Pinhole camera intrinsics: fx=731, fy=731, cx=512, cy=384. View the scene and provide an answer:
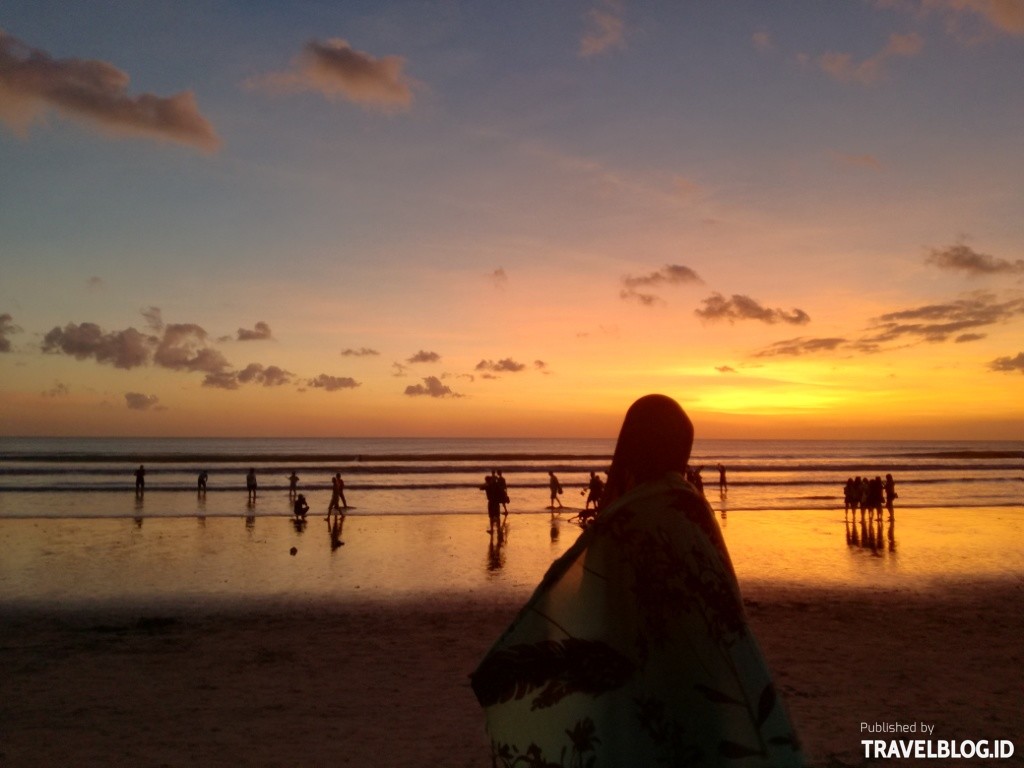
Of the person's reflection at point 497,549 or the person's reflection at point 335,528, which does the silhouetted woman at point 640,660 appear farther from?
the person's reflection at point 335,528

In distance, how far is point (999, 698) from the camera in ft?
28.9

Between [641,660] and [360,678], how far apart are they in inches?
318

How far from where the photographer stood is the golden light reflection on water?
15609 mm

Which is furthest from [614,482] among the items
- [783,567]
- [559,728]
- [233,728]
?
[783,567]

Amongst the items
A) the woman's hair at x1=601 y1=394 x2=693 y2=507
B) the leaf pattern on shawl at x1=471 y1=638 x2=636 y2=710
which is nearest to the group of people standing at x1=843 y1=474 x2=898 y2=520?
the woman's hair at x1=601 y1=394 x2=693 y2=507

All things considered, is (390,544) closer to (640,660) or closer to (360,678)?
(360,678)

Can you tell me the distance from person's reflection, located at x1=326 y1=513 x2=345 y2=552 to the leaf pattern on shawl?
1866 cm

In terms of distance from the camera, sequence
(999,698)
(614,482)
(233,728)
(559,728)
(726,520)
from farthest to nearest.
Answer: (726,520) → (999,698) → (233,728) → (614,482) → (559,728)

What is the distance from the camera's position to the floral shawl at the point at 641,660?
2.48 meters

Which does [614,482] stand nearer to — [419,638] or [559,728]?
[559,728]

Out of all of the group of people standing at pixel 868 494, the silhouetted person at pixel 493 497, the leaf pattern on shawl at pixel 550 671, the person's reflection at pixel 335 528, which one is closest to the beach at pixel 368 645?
the person's reflection at pixel 335 528

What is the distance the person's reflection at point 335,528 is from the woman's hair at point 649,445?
61.7 ft

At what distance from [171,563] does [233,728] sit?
1202cm

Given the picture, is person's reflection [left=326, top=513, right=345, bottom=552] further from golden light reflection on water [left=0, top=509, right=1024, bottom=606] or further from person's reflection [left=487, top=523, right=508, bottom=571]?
person's reflection [left=487, top=523, right=508, bottom=571]
